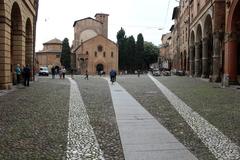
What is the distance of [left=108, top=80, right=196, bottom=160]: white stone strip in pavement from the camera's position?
274 inches

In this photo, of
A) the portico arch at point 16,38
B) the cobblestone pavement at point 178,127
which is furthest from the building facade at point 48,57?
the cobblestone pavement at point 178,127

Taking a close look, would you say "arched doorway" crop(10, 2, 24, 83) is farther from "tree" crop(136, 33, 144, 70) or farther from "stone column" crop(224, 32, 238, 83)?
"tree" crop(136, 33, 144, 70)

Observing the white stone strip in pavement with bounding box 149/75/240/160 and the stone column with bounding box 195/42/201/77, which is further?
the stone column with bounding box 195/42/201/77

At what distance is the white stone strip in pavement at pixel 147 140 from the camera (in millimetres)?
6969

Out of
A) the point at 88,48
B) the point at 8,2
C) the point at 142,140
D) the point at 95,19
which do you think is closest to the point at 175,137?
the point at 142,140

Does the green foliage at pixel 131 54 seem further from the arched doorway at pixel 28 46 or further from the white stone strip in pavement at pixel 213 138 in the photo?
the white stone strip in pavement at pixel 213 138

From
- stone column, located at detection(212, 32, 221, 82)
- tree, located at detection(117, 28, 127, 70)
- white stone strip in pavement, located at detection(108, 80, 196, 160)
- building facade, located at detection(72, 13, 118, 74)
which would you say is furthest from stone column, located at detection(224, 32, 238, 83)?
tree, located at detection(117, 28, 127, 70)

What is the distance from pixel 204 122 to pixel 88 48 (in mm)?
76771

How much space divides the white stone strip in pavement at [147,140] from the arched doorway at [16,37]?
15.3 metres

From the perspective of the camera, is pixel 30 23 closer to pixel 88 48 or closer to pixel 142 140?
pixel 142 140

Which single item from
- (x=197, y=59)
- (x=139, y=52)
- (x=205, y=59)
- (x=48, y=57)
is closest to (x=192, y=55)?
(x=197, y=59)

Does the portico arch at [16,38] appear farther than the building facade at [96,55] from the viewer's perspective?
No

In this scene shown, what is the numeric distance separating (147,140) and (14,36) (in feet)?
63.9

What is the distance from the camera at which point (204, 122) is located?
10742mm
